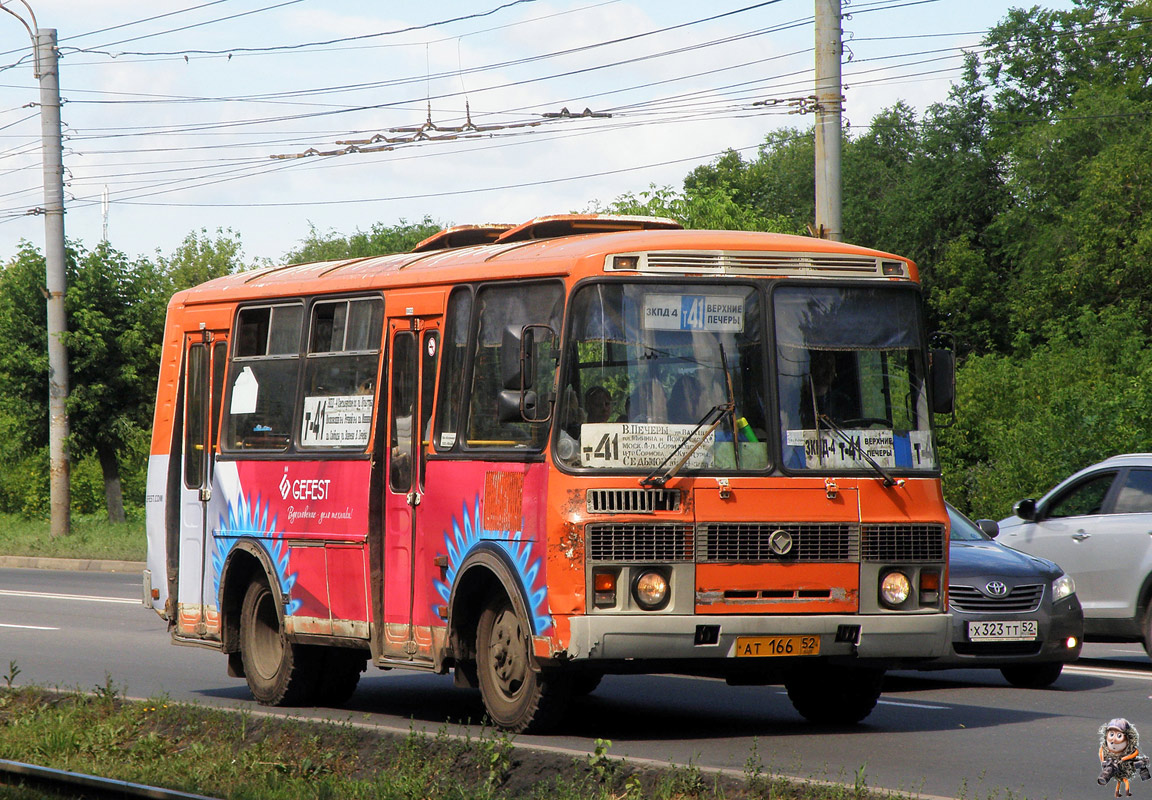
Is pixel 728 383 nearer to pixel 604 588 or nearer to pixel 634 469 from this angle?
pixel 634 469

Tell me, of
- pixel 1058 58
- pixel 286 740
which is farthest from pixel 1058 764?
pixel 1058 58

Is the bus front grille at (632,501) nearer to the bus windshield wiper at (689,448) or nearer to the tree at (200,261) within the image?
the bus windshield wiper at (689,448)

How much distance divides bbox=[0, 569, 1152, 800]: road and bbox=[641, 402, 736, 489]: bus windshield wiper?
142 cm

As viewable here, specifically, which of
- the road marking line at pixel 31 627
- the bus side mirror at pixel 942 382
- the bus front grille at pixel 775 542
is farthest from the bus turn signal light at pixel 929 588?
the road marking line at pixel 31 627

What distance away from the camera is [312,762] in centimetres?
855

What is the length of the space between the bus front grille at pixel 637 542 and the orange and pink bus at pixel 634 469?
12 millimetres

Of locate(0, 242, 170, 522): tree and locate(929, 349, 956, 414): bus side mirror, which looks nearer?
locate(929, 349, 956, 414): bus side mirror

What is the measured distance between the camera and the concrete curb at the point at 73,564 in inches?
1170

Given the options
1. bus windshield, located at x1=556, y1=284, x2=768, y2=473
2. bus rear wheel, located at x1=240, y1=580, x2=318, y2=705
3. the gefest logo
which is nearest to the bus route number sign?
bus windshield, located at x1=556, y1=284, x2=768, y2=473

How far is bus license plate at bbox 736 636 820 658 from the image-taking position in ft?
30.2

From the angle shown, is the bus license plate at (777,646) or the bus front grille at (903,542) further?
the bus front grille at (903,542)

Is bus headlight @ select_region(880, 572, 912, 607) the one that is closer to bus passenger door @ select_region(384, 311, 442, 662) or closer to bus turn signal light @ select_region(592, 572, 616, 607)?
bus turn signal light @ select_region(592, 572, 616, 607)

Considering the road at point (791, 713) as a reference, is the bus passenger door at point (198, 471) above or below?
above

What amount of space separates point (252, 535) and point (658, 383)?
3.97 m
